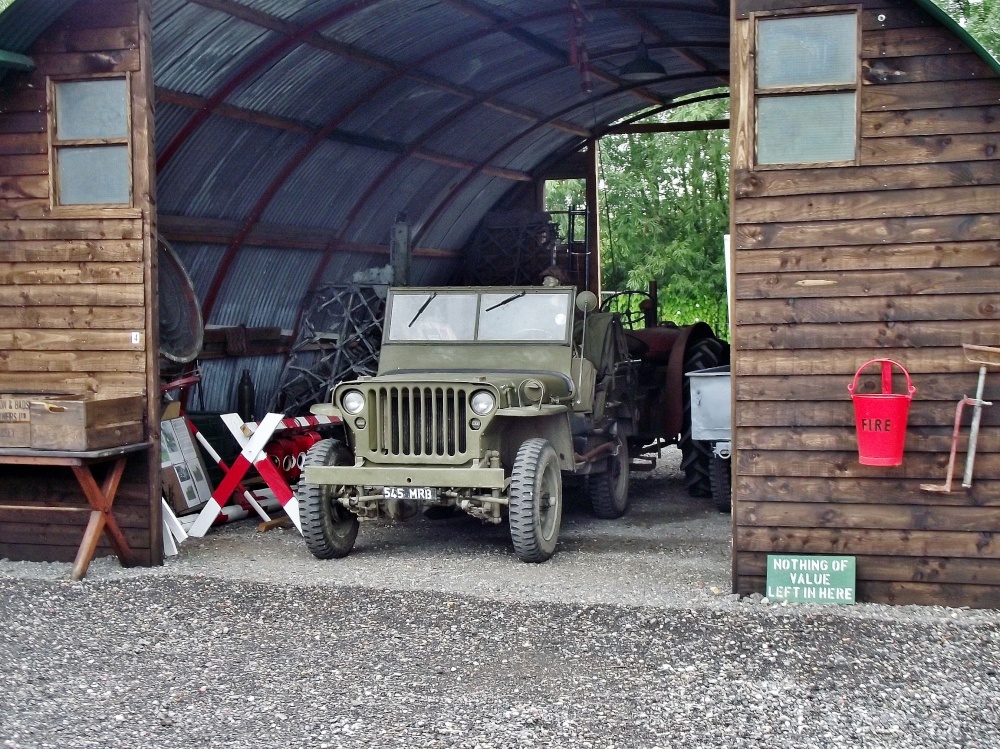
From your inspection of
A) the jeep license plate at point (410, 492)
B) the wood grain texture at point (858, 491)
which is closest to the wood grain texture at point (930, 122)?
the wood grain texture at point (858, 491)

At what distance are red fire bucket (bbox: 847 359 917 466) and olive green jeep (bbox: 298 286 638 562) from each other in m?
2.15

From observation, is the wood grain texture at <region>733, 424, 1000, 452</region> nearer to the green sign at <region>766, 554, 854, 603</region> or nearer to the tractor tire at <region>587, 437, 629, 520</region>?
the green sign at <region>766, 554, 854, 603</region>

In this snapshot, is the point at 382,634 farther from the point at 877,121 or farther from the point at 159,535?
the point at 877,121

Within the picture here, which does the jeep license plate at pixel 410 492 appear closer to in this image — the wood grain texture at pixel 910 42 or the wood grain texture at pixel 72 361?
the wood grain texture at pixel 72 361

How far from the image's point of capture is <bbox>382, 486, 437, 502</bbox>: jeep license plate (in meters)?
7.50

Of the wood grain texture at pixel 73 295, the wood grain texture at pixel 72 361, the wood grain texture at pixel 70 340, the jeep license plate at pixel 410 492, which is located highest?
the wood grain texture at pixel 73 295

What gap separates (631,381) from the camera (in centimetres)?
1033

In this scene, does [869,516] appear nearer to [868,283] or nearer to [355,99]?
[868,283]

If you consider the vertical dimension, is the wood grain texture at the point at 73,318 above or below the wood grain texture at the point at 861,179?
below

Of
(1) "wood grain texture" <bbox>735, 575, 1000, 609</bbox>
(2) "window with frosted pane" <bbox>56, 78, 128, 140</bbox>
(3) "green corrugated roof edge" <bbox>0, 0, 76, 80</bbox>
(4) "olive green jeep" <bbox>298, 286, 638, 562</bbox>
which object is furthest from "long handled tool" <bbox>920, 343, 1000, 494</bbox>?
(3) "green corrugated roof edge" <bbox>0, 0, 76, 80</bbox>

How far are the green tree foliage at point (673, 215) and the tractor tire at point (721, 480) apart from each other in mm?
9083

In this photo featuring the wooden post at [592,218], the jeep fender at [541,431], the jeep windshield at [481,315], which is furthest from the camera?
the wooden post at [592,218]

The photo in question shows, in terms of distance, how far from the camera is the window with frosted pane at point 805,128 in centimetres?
632

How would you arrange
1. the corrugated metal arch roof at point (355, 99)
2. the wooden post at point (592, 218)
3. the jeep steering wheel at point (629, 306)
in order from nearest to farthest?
the corrugated metal arch roof at point (355, 99) < the jeep steering wheel at point (629, 306) < the wooden post at point (592, 218)
